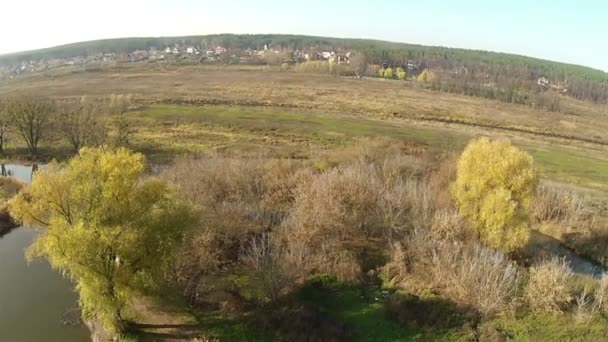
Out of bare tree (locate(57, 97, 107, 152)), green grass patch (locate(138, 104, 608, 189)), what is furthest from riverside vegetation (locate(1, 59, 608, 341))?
bare tree (locate(57, 97, 107, 152))

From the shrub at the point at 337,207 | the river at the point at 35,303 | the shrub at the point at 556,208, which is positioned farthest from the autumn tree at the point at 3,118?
the shrub at the point at 556,208

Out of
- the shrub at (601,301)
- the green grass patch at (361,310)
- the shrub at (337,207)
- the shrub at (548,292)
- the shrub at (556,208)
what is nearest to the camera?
the green grass patch at (361,310)

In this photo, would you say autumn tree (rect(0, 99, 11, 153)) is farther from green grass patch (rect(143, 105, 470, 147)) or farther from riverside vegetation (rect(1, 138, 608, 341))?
riverside vegetation (rect(1, 138, 608, 341))

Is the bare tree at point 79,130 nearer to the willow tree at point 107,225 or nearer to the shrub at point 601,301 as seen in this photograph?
the willow tree at point 107,225

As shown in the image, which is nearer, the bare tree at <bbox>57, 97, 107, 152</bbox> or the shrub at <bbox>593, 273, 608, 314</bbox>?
the shrub at <bbox>593, 273, 608, 314</bbox>

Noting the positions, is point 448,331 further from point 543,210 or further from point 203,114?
point 203,114

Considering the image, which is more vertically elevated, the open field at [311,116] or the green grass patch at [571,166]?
the open field at [311,116]
